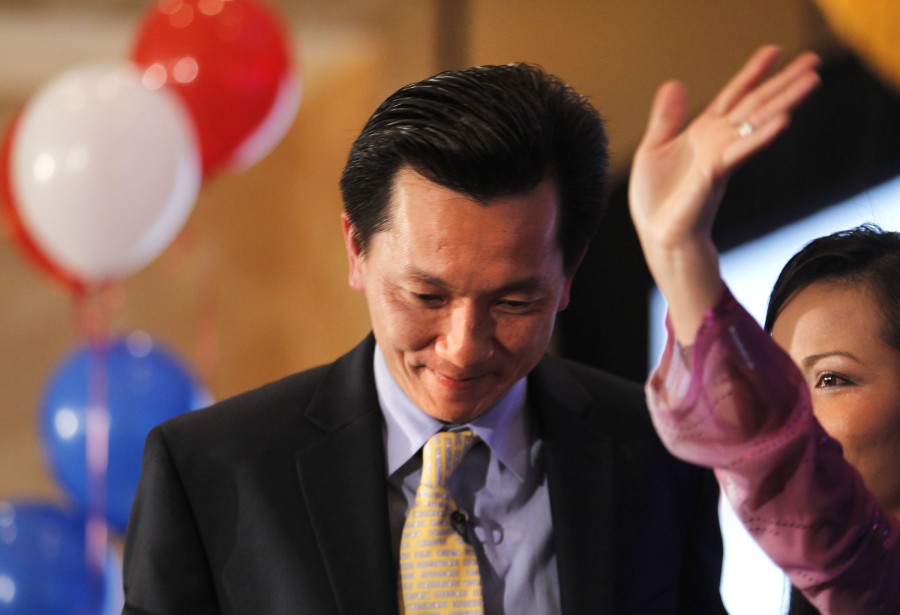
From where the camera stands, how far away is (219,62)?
304 centimetres

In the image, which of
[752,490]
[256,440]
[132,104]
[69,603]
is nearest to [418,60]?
[132,104]

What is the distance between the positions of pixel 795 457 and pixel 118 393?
7.41 ft

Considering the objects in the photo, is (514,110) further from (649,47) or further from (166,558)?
(649,47)

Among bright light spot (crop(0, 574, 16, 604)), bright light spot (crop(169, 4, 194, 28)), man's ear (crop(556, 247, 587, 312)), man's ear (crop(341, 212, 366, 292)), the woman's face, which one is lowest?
bright light spot (crop(0, 574, 16, 604))

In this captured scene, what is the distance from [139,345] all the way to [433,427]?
81.7 inches

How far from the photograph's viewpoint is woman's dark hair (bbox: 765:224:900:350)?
1201 mm

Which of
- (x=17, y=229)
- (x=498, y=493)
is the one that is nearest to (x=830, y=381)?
(x=498, y=493)

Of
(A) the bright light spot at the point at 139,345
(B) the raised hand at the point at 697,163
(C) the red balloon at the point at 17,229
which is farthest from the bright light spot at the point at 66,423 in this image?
(B) the raised hand at the point at 697,163

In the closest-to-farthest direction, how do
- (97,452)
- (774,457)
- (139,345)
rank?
(774,457) < (97,452) < (139,345)

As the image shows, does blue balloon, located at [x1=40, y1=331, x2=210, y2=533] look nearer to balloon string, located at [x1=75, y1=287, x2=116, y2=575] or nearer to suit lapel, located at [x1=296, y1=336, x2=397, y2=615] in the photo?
balloon string, located at [x1=75, y1=287, x2=116, y2=575]

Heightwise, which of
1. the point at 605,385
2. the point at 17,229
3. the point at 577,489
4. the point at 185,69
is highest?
the point at 185,69

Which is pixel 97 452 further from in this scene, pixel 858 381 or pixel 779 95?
pixel 779 95

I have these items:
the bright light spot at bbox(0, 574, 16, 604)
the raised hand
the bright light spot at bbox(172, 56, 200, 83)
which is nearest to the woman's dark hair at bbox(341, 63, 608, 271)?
the raised hand

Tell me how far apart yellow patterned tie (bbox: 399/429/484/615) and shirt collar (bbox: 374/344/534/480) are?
32 millimetres
